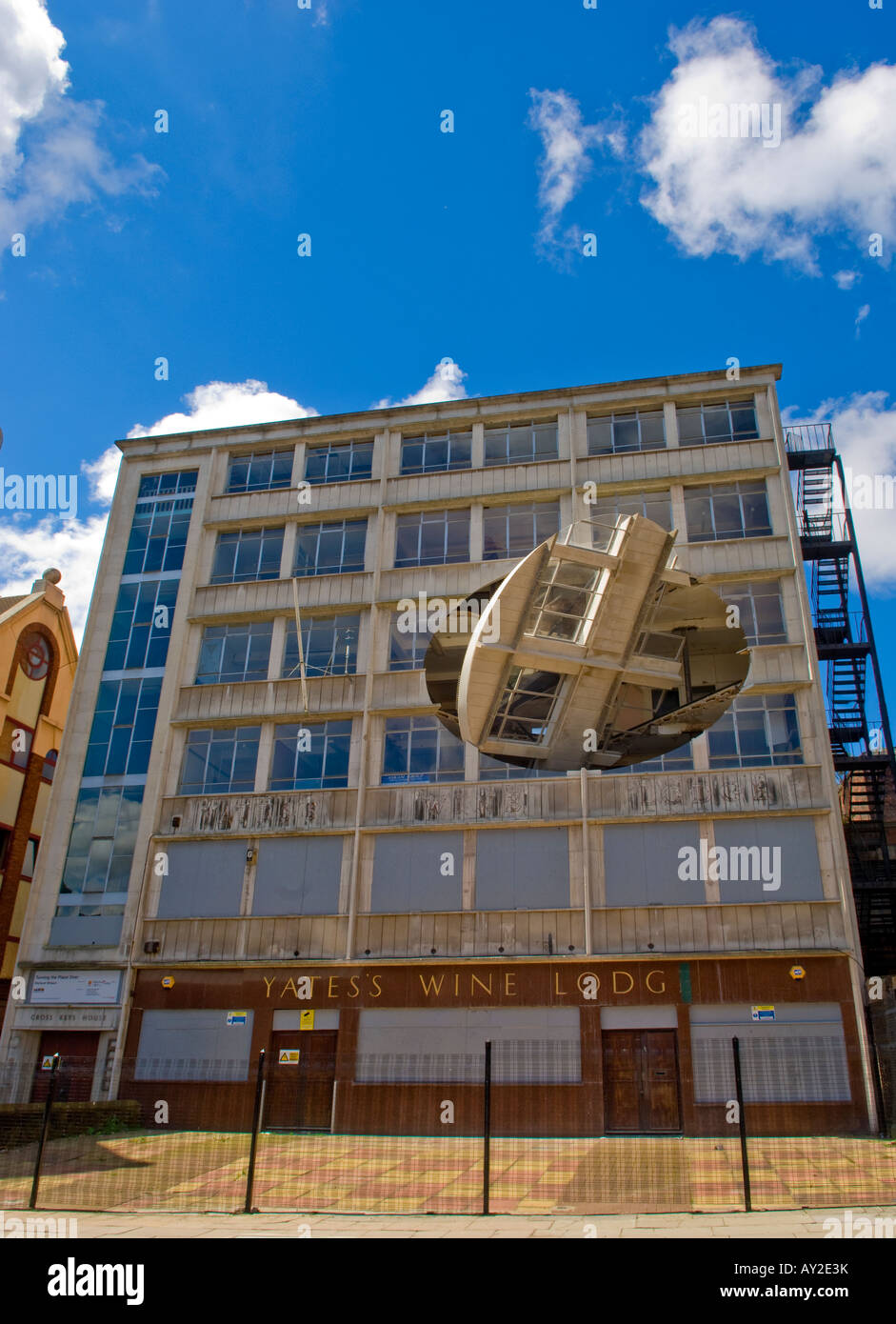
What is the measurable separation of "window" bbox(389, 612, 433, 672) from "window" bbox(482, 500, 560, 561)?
4.09 metres

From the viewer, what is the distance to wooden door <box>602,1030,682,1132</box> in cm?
2703

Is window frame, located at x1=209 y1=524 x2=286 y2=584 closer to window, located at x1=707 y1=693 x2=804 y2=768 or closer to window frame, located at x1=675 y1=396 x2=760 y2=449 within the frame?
window frame, located at x1=675 y1=396 x2=760 y2=449

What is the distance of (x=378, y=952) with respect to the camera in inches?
1195

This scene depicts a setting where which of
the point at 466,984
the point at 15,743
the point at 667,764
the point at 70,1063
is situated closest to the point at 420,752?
the point at 466,984

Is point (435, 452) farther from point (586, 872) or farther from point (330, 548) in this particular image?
point (586, 872)

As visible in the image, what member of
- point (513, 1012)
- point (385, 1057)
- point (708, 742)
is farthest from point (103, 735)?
point (708, 742)

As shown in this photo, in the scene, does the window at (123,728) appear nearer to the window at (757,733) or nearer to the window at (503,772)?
the window at (503,772)

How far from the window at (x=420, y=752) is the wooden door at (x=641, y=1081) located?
33.0 ft

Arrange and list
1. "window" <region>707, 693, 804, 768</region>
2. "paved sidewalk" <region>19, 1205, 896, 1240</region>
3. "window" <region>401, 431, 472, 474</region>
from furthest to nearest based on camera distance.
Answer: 1. "window" <region>401, 431, 472, 474</region>
2. "window" <region>707, 693, 804, 768</region>
3. "paved sidewalk" <region>19, 1205, 896, 1240</region>

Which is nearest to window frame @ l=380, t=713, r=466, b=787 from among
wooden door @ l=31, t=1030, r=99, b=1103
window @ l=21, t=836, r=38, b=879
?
wooden door @ l=31, t=1030, r=99, b=1103

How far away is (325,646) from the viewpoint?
118ft

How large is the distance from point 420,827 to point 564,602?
1001cm

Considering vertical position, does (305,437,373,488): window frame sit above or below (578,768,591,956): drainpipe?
above
